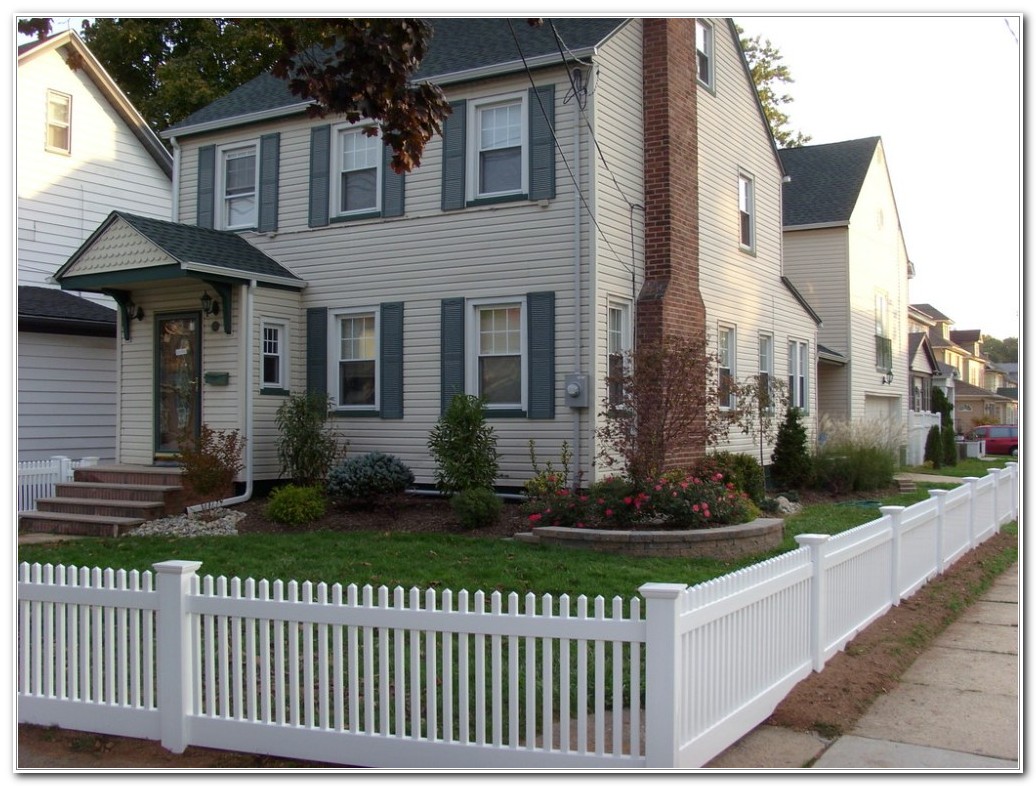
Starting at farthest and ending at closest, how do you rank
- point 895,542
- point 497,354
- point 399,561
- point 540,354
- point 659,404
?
1. point 497,354
2. point 540,354
3. point 659,404
4. point 399,561
5. point 895,542

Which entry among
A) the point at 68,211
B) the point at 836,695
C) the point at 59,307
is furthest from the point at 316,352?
the point at 836,695

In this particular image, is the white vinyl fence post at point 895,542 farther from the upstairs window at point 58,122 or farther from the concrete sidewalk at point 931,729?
the upstairs window at point 58,122

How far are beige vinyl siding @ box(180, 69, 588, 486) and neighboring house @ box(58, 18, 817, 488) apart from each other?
30 millimetres

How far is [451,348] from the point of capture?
45.9ft

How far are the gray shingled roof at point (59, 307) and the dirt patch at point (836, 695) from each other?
12593mm

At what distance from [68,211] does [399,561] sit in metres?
13.6

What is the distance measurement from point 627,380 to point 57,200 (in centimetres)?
1343

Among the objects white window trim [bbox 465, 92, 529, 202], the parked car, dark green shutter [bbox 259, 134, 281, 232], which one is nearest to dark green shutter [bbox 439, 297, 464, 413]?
white window trim [bbox 465, 92, 529, 202]

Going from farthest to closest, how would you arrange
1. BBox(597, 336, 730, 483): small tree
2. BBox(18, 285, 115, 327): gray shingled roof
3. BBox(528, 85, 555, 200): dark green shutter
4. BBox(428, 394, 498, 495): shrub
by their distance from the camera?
BBox(18, 285, 115, 327): gray shingled roof → BBox(528, 85, 555, 200): dark green shutter → BBox(428, 394, 498, 495): shrub → BBox(597, 336, 730, 483): small tree

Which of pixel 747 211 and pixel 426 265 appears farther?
pixel 747 211

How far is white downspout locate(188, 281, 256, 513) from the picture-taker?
45.2 feet

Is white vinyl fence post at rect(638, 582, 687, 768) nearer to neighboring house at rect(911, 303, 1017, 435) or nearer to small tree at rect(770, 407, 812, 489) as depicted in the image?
small tree at rect(770, 407, 812, 489)

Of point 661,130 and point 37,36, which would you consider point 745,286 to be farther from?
point 37,36

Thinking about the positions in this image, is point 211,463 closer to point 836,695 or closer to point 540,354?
point 540,354
